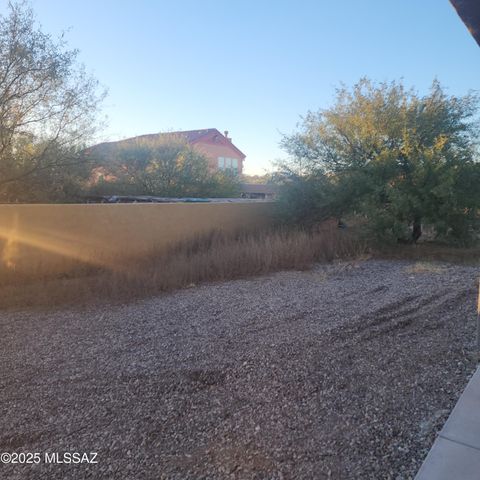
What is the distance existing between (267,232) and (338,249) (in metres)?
2.93

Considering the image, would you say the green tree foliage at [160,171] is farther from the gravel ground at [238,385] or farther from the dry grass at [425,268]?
the gravel ground at [238,385]

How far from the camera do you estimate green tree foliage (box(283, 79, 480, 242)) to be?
35.6 ft

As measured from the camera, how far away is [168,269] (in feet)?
26.4

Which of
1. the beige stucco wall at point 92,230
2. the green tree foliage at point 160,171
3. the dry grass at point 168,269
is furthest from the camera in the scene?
the green tree foliage at point 160,171

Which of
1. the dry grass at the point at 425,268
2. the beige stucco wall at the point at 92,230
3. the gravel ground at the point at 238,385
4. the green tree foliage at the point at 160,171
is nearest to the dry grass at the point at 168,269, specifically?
the beige stucco wall at the point at 92,230

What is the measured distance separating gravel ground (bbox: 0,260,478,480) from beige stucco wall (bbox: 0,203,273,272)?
2.81 m

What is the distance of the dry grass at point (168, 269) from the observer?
6711 mm

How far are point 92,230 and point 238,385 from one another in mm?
6919

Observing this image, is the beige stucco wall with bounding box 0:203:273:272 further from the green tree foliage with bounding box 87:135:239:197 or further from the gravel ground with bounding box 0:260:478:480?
the green tree foliage with bounding box 87:135:239:197

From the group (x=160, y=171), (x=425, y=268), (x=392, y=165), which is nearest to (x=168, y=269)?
(x=425, y=268)

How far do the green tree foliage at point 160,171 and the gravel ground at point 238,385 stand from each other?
15069 mm

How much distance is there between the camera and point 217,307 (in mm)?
5938

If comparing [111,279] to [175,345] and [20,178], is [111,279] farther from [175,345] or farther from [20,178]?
[20,178]

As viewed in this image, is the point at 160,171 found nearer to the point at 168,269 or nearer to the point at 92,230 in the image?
the point at 92,230
